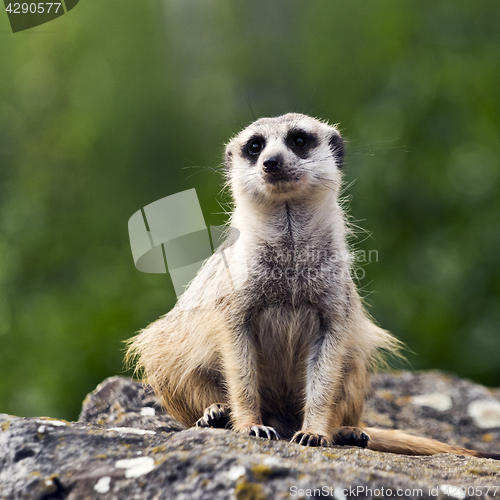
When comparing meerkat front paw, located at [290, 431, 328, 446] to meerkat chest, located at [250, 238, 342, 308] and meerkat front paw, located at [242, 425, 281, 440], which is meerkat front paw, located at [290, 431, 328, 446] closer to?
meerkat front paw, located at [242, 425, 281, 440]

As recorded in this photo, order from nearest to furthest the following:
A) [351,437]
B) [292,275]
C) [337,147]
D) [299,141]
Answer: [292,275]
[351,437]
[299,141]
[337,147]

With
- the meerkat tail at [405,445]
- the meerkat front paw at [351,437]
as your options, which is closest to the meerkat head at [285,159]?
the meerkat front paw at [351,437]

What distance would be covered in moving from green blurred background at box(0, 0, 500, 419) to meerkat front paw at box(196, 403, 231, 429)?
145cm

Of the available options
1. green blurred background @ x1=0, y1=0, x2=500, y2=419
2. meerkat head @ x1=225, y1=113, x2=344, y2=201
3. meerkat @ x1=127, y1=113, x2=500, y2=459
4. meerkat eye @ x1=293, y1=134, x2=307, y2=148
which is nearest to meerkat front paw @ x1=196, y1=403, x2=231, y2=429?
meerkat @ x1=127, y1=113, x2=500, y2=459

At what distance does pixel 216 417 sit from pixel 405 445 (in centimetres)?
96

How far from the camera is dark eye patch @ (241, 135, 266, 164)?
2.69 metres

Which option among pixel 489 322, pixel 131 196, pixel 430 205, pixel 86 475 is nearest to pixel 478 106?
pixel 430 205

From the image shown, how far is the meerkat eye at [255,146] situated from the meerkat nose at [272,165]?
264 mm

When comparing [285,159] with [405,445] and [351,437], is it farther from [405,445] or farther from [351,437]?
[405,445]

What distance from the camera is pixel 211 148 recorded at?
4.35 metres

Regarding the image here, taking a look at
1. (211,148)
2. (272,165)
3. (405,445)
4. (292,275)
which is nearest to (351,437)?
(405,445)

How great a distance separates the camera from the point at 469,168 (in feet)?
12.9

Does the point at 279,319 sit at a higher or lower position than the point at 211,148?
lower

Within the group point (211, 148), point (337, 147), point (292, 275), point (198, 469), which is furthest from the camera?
point (211, 148)
